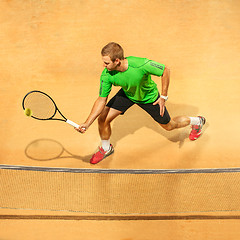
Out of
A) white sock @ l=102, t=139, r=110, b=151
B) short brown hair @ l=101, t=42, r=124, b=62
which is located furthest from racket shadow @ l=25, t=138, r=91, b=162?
short brown hair @ l=101, t=42, r=124, b=62

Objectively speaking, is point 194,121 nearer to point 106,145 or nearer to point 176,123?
point 176,123

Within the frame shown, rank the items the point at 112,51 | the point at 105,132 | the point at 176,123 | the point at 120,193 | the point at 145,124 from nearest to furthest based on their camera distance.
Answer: the point at 112,51
the point at 120,193
the point at 105,132
the point at 176,123
the point at 145,124

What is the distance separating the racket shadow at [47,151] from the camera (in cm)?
521

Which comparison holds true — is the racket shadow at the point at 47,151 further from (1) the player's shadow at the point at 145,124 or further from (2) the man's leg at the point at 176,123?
(2) the man's leg at the point at 176,123

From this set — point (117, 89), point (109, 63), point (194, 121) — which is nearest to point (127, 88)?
point (109, 63)

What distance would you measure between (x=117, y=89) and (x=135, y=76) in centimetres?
236

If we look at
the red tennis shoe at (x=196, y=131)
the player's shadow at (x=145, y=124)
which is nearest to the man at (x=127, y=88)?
the red tennis shoe at (x=196, y=131)

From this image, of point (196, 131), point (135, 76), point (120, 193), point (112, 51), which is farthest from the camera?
point (196, 131)

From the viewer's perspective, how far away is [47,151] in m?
5.30

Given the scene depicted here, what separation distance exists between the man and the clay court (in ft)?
2.38

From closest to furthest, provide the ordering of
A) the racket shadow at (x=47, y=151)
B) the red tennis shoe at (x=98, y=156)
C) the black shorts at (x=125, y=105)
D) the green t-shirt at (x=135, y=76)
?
the green t-shirt at (x=135, y=76) < the black shorts at (x=125, y=105) < the red tennis shoe at (x=98, y=156) < the racket shadow at (x=47, y=151)

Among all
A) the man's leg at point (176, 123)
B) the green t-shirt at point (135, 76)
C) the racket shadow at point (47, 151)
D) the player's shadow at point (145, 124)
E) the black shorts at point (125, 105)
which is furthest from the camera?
the player's shadow at point (145, 124)

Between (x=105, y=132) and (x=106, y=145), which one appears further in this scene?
(x=106, y=145)

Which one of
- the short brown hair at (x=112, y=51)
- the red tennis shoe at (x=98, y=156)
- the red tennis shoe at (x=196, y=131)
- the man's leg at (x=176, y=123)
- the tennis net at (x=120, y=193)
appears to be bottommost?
the tennis net at (x=120, y=193)
